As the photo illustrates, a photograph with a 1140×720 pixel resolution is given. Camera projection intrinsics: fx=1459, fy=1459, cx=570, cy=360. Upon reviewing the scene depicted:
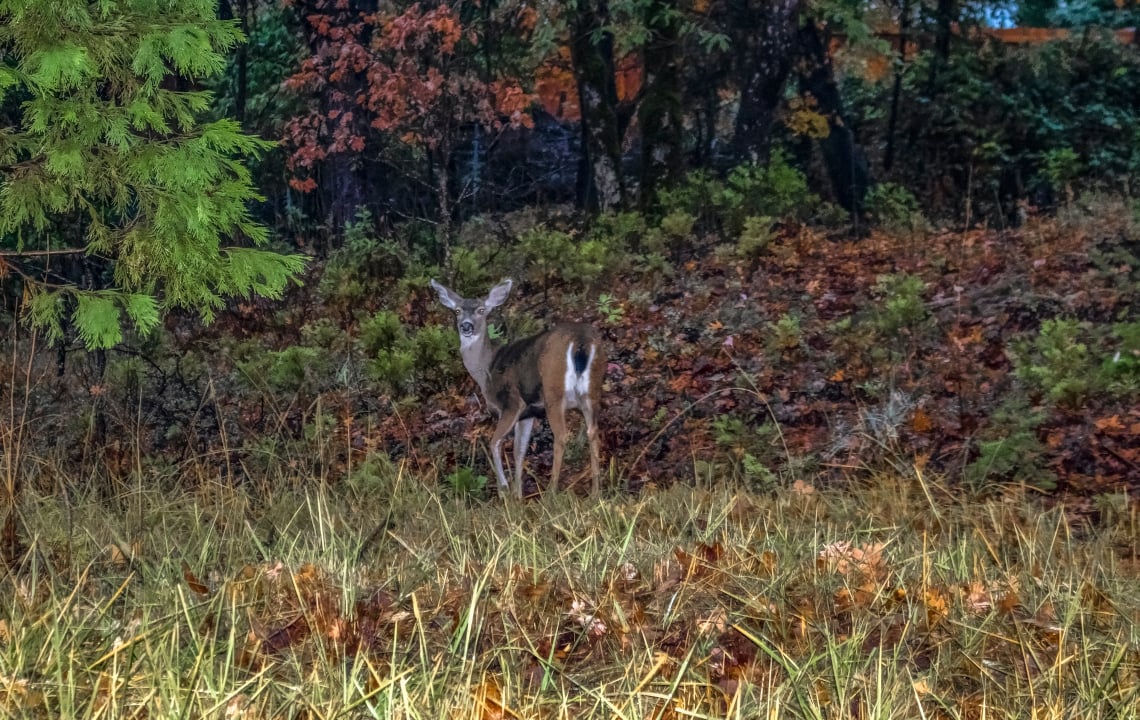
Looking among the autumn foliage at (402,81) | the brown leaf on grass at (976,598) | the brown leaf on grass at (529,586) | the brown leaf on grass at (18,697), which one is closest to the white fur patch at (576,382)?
the brown leaf on grass at (529,586)

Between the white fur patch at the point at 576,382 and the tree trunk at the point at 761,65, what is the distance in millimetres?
8272

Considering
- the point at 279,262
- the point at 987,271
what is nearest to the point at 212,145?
the point at 279,262

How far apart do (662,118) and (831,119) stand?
238 centimetres

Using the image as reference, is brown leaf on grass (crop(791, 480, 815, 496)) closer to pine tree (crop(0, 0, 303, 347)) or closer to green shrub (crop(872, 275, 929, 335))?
pine tree (crop(0, 0, 303, 347))

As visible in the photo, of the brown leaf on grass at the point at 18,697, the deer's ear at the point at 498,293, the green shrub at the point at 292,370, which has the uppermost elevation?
the deer's ear at the point at 498,293

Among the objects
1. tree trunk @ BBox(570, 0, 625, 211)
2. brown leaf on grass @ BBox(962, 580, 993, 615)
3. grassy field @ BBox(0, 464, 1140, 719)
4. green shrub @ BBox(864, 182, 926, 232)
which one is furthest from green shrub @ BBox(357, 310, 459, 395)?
brown leaf on grass @ BBox(962, 580, 993, 615)

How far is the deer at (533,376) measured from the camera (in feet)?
29.2

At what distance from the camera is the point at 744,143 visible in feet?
54.7

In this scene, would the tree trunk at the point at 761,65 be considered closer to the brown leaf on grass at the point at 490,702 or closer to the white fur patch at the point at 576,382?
the white fur patch at the point at 576,382

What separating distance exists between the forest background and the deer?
13.8 inches

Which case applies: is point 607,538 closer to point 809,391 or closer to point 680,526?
point 680,526

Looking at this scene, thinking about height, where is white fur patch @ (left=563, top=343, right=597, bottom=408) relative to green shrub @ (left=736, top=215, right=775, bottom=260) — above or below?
below

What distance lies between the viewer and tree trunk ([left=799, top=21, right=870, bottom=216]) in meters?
17.3

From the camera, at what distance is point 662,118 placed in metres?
16.4
